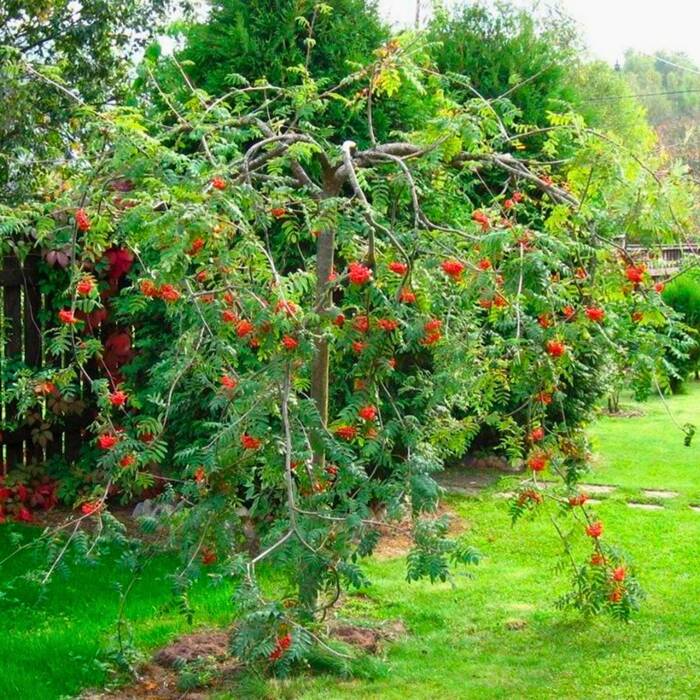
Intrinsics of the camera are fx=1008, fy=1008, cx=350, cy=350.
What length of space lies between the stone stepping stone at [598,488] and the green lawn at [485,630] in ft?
3.05

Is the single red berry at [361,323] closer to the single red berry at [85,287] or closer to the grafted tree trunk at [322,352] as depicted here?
the grafted tree trunk at [322,352]

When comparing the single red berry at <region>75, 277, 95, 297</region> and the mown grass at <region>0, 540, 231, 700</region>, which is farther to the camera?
the mown grass at <region>0, 540, 231, 700</region>

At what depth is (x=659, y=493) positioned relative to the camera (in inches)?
263

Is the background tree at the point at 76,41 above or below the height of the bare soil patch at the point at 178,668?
above

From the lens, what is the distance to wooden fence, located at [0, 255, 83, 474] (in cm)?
604

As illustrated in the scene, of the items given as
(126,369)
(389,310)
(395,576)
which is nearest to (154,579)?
(395,576)

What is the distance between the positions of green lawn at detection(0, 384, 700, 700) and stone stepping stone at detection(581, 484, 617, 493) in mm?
930

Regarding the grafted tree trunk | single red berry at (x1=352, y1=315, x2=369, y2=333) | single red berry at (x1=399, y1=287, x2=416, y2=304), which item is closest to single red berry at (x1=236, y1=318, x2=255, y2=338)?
single red berry at (x1=352, y1=315, x2=369, y2=333)

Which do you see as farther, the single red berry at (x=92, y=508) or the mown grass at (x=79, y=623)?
the mown grass at (x=79, y=623)

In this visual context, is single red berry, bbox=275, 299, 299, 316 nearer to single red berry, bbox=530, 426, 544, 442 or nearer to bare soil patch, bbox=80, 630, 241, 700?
single red berry, bbox=530, 426, 544, 442

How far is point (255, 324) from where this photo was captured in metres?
2.82

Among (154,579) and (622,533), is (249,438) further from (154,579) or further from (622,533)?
(622,533)

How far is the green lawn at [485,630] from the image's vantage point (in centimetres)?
349

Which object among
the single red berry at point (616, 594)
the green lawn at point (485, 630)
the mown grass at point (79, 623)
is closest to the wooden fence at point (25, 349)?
the mown grass at point (79, 623)
